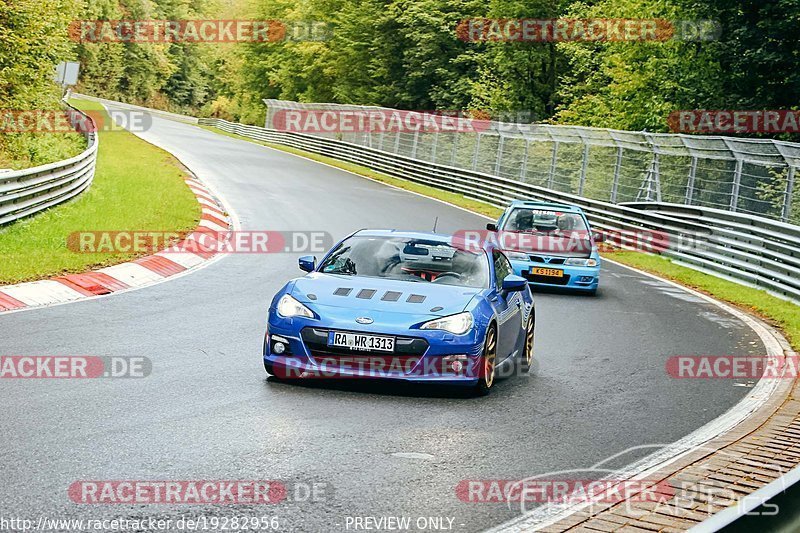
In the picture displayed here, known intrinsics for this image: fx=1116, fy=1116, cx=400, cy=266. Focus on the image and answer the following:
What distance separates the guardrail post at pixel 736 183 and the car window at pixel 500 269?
43.4ft

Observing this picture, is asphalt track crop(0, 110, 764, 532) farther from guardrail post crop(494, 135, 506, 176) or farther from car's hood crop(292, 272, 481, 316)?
guardrail post crop(494, 135, 506, 176)

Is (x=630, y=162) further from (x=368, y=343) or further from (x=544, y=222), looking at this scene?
(x=368, y=343)

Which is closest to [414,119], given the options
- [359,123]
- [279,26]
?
[359,123]

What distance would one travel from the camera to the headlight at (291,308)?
949 centimetres

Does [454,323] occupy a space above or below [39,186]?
above

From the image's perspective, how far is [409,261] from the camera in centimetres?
1062

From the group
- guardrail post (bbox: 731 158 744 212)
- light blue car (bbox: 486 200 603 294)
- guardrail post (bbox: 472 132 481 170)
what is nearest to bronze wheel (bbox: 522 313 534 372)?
light blue car (bbox: 486 200 603 294)

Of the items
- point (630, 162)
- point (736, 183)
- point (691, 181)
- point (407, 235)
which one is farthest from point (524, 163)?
point (407, 235)

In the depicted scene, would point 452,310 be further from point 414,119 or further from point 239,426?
point 414,119

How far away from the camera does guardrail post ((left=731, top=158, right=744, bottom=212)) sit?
2345 centimetres

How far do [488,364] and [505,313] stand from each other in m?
0.82

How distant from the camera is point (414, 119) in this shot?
44.8 m

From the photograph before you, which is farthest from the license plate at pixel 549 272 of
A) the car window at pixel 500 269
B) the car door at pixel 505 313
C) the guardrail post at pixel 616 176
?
the guardrail post at pixel 616 176

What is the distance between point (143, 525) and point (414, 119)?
131 ft
